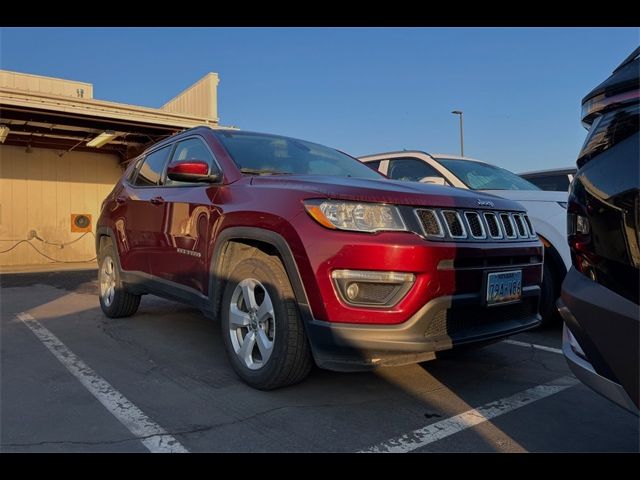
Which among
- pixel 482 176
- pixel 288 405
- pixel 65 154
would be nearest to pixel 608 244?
pixel 288 405

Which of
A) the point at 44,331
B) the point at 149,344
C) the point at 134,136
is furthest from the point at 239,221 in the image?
the point at 134,136

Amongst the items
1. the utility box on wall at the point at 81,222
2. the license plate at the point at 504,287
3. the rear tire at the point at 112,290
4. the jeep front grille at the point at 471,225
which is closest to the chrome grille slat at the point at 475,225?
the jeep front grille at the point at 471,225

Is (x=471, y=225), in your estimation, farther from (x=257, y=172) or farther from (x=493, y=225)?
(x=257, y=172)

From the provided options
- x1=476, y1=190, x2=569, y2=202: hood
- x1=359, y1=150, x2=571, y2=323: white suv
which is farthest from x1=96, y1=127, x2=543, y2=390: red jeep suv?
x1=476, y1=190, x2=569, y2=202: hood

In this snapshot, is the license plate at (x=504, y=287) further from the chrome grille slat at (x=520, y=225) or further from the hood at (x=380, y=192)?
the hood at (x=380, y=192)

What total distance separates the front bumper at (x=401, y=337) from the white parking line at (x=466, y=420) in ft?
1.24

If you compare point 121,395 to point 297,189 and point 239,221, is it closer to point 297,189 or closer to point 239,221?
point 239,221

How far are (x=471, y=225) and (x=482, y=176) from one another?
9.67 feet

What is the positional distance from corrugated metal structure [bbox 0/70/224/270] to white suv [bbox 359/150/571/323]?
8076 mm

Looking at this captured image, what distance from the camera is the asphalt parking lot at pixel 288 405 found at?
2529 mm

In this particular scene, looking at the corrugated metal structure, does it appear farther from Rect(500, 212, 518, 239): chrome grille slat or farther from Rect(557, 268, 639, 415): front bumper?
Rect(557, 268, 639, 415): front bumper

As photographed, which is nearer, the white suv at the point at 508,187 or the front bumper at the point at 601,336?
the front bumper at the point at 601,336

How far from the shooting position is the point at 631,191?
167 centimetres
